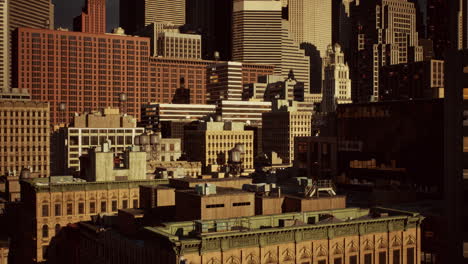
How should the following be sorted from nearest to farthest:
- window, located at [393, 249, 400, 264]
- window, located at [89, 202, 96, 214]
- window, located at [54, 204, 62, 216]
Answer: window, located at [393, 249, 400, 264]
window, located at [54, 204, 62, 216]
window, located at [89, 202, 96, 214]

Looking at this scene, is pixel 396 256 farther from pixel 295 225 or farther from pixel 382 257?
pixel 295 225

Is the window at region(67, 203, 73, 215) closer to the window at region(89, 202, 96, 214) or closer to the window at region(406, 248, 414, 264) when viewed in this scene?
the window at region(89, 202, 96, 214)

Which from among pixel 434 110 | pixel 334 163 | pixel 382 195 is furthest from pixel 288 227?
pixel 334 163

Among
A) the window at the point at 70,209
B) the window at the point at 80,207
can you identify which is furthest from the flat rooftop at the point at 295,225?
the window at the point at 70,209

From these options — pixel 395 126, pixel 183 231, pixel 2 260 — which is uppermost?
pixel 395 126

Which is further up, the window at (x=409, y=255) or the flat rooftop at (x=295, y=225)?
the flat rooftop at (x=295, y=225)

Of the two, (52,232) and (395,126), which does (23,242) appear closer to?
(52,232)

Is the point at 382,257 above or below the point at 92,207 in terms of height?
below

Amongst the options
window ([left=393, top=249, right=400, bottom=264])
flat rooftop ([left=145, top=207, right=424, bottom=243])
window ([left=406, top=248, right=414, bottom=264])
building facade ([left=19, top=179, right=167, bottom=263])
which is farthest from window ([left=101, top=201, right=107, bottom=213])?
window ([left=406, top=248, right=414, bottom=264])

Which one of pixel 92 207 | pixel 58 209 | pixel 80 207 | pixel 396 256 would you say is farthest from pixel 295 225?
pixel 58 209

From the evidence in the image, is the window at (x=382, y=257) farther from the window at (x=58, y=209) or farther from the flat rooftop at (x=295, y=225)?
the window at (x=58, y=209)

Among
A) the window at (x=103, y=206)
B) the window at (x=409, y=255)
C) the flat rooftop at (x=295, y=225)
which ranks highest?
the flat rooftop at (x=295, y=225)
